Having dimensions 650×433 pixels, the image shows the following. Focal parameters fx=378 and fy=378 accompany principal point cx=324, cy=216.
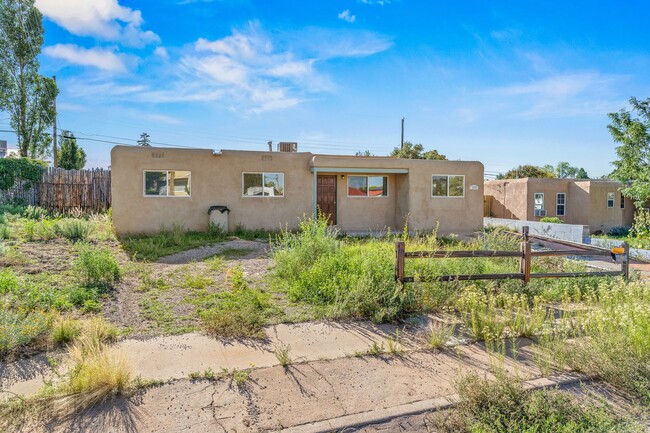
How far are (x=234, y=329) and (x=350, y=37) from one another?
907cm

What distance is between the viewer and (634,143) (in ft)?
56.2

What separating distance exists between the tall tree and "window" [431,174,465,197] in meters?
23.1

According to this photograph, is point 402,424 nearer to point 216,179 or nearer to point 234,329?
point 234,329

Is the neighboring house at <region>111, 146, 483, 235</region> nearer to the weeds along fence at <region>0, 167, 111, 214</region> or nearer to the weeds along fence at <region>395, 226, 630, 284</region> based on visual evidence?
the weeds along fence at <region>0, 167, 111, 214</region>

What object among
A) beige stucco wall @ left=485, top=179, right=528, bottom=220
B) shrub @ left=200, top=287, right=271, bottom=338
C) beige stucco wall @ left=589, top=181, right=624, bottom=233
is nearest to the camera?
shrub @ left=200, top=287, right=271, bottom=338

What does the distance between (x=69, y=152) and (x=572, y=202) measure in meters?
35.0

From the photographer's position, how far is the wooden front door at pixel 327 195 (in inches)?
648

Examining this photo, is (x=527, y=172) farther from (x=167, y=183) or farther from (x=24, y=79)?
(x=24, y=79)

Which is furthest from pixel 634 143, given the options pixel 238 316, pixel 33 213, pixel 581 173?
pixel 581 173

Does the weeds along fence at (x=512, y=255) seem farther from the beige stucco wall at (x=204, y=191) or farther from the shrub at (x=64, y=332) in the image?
the beige stucco wall at (x=204, y=191)

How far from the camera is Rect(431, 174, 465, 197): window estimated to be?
1670 centimetres

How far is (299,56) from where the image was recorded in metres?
12.5

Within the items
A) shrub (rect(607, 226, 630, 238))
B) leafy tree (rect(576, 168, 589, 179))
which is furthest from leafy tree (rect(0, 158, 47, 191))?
leafy tree (rect(576, 168, 589, 179))

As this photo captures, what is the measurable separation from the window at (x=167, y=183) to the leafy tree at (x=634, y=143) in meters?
19.0
